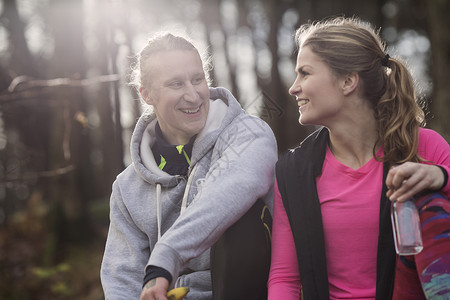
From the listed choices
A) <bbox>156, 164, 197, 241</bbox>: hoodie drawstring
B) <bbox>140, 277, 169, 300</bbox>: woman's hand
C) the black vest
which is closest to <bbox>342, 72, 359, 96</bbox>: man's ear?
the black vest

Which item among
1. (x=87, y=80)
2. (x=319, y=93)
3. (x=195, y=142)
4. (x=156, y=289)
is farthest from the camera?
(x=87, y=80)

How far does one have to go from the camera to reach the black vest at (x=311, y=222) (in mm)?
2051

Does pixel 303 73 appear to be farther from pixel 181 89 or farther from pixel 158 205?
pixel 158 205

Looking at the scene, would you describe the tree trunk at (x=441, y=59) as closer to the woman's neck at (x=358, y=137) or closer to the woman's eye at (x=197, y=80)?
the woman's neck at (x=358, y=137)

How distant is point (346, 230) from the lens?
219 cm

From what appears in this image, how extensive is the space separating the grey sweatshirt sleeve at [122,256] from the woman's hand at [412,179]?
4.23ft

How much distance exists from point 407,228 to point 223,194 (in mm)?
747

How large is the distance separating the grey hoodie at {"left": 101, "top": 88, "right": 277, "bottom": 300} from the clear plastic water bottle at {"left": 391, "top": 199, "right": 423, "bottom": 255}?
623 millimetres

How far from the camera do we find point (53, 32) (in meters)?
9.46

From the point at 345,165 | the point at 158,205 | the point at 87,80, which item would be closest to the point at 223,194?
the point at 158,205

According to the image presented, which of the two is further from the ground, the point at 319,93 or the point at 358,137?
the point at 319,93

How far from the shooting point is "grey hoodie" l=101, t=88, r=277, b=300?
2.16 meters

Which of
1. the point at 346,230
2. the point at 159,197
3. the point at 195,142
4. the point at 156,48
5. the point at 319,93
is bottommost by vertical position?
the point at 346,230

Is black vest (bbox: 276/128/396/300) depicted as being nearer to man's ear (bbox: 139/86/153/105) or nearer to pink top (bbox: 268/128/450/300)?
pink top (bbox: 268/128/450/300)
